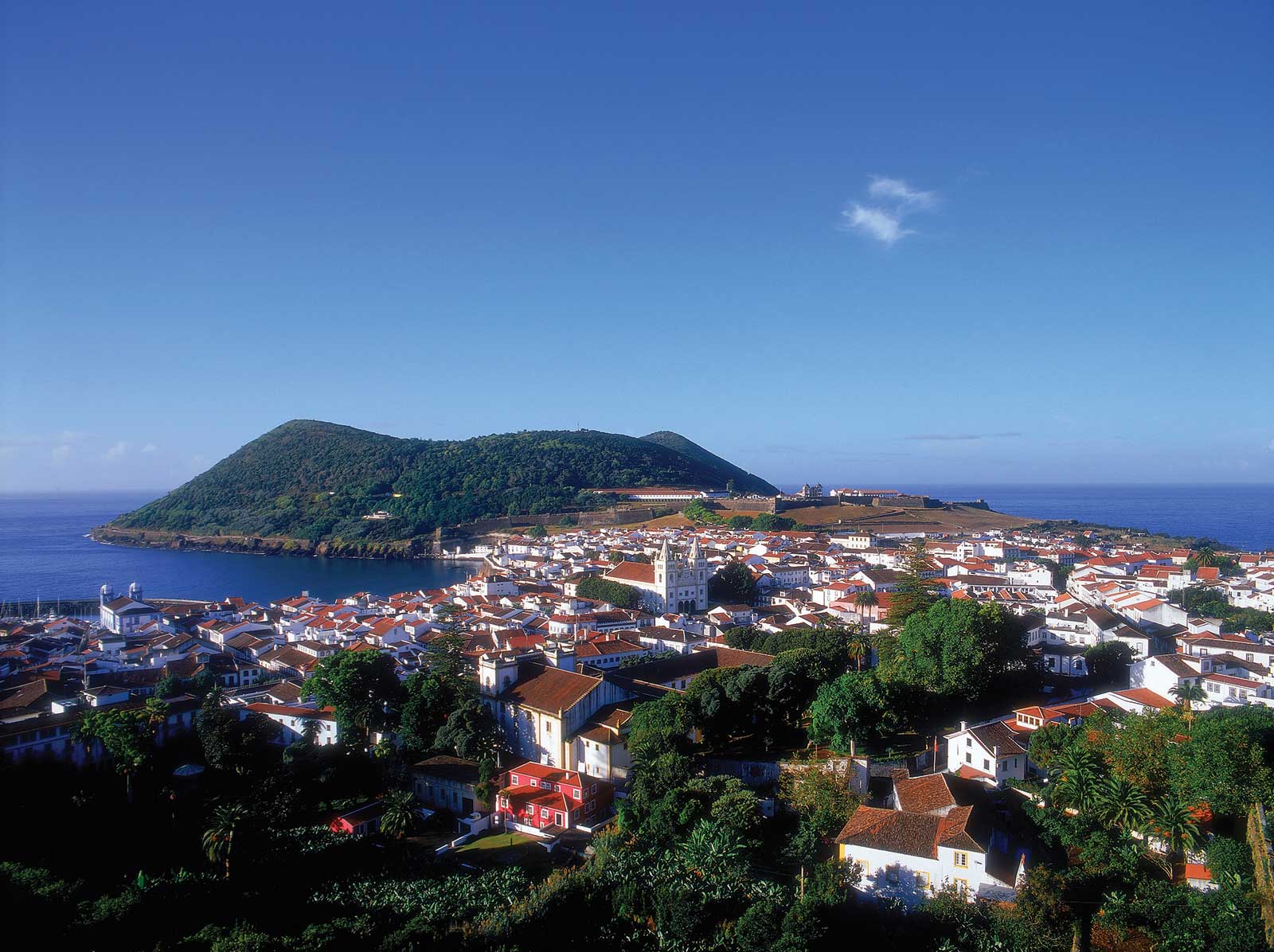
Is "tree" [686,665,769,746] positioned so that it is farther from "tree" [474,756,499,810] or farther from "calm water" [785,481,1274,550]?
"calm water" [785,481,1274,550]

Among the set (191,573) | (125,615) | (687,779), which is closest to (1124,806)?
(687,779)

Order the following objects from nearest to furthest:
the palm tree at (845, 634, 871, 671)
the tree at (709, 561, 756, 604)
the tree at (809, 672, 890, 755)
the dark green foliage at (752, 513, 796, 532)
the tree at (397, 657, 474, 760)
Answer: the tree at (809, 672, 890, 755) < the tree at (397, 657, 474, 760) < the palm tree at (845, 634, 871, 671) < the tree at (709, 561, 756, 604) < the dark green foliage at (752, 513, 796, 532)

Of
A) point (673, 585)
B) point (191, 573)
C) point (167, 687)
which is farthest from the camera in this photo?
point (191, 573)

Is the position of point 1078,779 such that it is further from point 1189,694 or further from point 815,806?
point 1189,694

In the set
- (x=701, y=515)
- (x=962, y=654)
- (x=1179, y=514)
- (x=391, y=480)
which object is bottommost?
(x=1179, y=514)

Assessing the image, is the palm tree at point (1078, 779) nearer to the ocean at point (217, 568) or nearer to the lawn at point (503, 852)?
the lawn at point (503, 852)

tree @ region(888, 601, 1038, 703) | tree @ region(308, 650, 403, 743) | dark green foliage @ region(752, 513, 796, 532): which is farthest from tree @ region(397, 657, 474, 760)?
dark green foliage @ region(752, 513, 796, 532)
